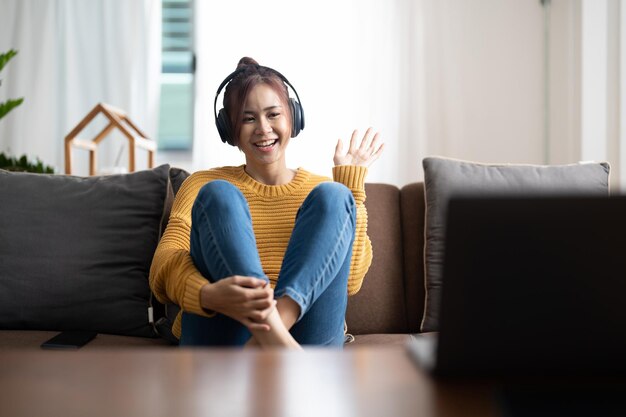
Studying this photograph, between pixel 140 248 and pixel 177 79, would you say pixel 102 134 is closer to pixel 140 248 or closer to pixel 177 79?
pixel 177 79

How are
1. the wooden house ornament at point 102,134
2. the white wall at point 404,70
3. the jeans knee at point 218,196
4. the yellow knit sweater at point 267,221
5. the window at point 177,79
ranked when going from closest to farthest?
the jeans knee at point 218,196 → the yellow knit sweater at point 267,221 → the wooden house ornament at point 102,134 → the white wall at point 404,70 → the window at point 177,79

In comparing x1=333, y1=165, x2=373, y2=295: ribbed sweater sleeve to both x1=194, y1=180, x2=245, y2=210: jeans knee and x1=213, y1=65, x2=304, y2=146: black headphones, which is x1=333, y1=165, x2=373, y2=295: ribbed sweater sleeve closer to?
x1=213, y1=65, x2=304, y2=146: black headphones

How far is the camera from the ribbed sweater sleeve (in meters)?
1.60

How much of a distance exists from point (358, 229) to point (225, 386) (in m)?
1.12

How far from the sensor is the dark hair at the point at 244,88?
1727 mm

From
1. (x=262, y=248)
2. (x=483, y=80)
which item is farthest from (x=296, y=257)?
(x=483, y=80)

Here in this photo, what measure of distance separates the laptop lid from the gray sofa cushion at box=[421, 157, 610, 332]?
4.17ft

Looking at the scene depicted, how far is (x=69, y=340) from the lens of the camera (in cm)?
153

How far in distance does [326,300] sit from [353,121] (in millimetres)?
2601

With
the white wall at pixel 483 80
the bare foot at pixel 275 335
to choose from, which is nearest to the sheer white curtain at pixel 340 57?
the white wall at pixel 483 80

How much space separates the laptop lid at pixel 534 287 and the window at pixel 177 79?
11.8 feet

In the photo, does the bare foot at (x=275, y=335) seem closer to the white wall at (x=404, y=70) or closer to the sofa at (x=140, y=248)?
the sofa at (x=140, y=248)

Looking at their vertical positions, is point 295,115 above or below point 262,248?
above

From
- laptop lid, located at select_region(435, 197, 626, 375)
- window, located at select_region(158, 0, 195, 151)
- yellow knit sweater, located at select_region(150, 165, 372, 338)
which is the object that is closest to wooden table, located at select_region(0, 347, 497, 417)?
laptop lid, located at select_region(435, 197, 626, 375)
